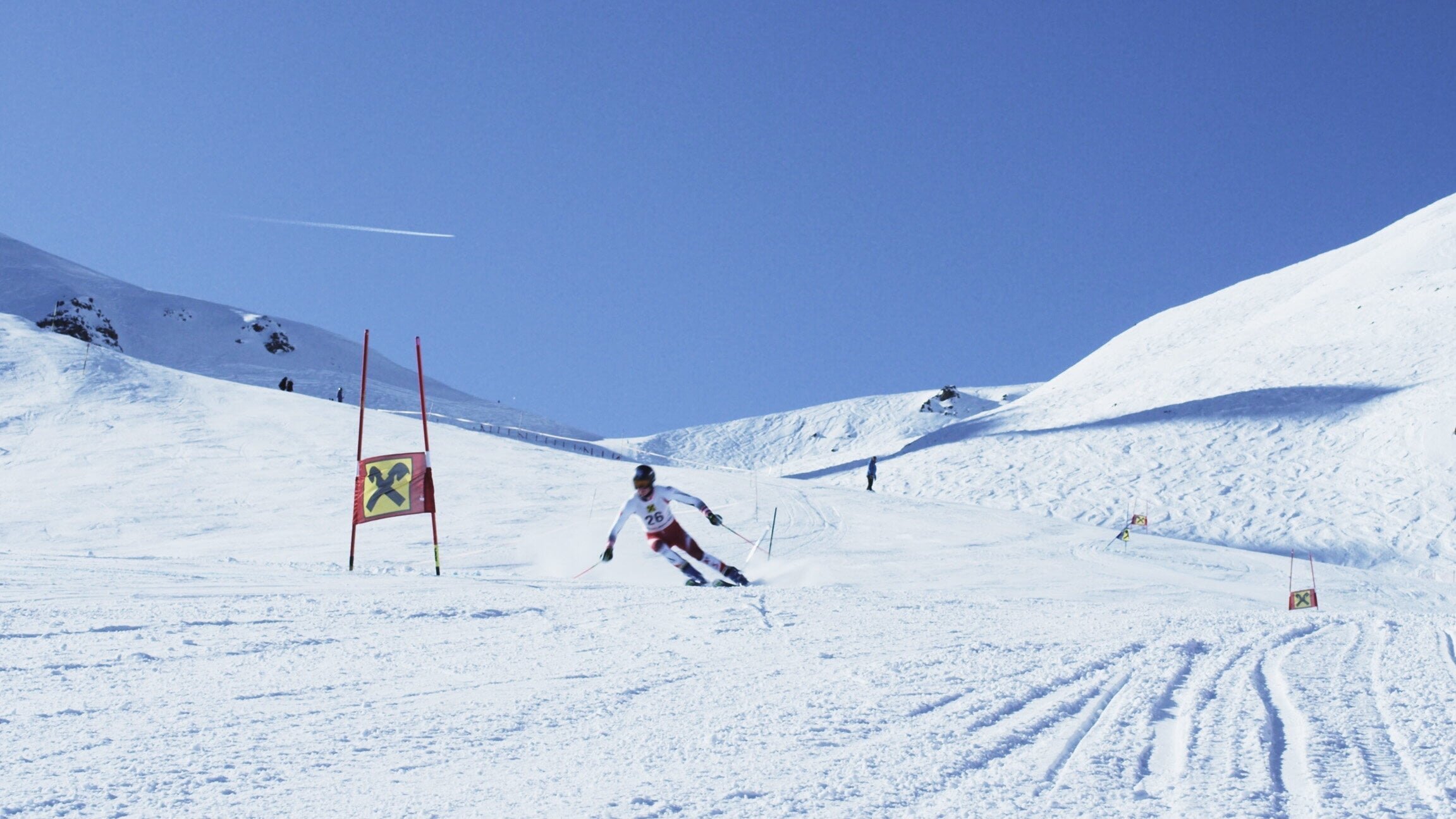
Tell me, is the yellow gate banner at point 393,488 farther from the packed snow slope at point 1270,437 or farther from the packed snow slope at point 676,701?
the packed snow slope at point 1270,437

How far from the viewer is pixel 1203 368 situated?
5428cm

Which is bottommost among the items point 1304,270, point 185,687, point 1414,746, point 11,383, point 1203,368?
point 185,687

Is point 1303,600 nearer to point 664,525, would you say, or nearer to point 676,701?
point 664,525

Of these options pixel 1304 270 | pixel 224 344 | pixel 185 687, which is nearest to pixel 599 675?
pixel 185 687

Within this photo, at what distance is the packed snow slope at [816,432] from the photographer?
85938mm

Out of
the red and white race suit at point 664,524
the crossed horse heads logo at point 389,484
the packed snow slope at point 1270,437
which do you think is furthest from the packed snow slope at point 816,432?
the crossed horse heads logo at point 389,484

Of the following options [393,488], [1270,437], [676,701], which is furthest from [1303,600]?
[1270,437]

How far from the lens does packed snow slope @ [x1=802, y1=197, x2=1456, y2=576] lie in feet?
103

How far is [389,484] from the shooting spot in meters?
12.7

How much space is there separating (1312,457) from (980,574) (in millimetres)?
26684

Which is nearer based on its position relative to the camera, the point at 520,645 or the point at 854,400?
the point at 520,645

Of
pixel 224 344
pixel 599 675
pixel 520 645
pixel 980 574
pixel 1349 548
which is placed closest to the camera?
pixel 599 675

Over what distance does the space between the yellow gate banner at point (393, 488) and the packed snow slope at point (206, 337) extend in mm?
53230

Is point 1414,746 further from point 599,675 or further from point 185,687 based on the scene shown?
point 185,687
